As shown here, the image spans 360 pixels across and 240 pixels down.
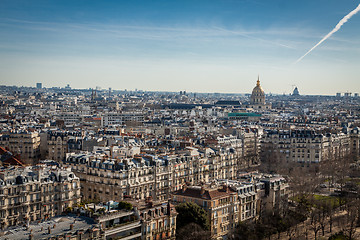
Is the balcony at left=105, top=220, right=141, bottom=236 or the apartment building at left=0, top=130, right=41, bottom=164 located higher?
the apartment building at left=0, top=130, right=41, bottom=164

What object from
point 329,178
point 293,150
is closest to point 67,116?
point 293,150

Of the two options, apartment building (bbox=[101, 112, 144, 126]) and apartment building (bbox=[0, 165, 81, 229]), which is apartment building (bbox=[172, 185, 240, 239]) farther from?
apartment building (bbox=[101, 112, 144, 126])

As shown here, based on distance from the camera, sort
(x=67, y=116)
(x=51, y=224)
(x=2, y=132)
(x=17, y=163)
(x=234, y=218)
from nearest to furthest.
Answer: (x=51, y=224) < (x=234, y=218) < (x=17, y=163) < (x=2, y=132) < (x=67, y=116)

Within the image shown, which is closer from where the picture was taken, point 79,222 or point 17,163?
point 79,222

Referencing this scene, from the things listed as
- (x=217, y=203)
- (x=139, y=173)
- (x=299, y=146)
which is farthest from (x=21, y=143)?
(x=299, y=146)

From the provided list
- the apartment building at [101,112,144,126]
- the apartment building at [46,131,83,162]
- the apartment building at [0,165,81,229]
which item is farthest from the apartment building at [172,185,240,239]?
the apartment building at [101,112,144,126]

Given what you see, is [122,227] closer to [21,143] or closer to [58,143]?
[58,143]

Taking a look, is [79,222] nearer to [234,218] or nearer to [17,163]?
[234,218]

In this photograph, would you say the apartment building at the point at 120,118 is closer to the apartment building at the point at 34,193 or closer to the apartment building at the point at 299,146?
the apartment building at the point at 299,146

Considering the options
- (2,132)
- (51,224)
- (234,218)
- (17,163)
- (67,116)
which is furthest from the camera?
(67,116)
